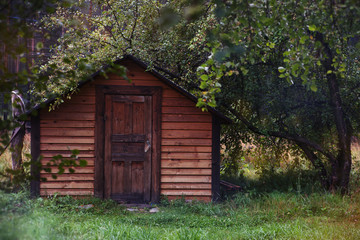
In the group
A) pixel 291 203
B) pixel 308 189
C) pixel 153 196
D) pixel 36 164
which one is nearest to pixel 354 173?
pixel 308 189

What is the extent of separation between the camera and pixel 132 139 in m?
8.34

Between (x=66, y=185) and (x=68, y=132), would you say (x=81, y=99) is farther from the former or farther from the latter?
(x=66, y=185)

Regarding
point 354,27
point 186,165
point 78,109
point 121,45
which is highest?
point 121,45

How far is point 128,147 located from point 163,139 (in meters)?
0.81

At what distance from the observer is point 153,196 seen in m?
8.39

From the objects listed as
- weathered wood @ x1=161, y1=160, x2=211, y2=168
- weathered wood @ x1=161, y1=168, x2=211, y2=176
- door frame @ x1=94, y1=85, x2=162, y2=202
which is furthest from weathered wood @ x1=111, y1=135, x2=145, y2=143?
weathered wood @ x1=161, y1=168, x2=211, y2=176

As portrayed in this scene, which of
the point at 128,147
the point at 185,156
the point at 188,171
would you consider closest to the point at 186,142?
the point at 185,156

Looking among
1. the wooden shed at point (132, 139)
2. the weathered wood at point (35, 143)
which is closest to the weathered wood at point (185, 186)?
the wooden shed at point (132, 139)

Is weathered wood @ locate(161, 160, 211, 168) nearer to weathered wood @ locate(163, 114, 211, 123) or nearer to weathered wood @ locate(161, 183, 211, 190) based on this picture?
weathered wood @ locate(161, 183, 211, 190)

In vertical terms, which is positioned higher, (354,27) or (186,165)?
(354,27)

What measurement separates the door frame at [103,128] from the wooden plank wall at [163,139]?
0.11 meters

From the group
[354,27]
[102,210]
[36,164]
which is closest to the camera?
[36,164]

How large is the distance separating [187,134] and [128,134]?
1.35 meters

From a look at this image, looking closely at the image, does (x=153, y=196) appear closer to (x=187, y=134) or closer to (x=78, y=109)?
(x=187, y=134)
